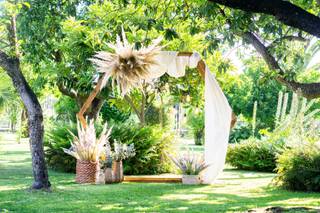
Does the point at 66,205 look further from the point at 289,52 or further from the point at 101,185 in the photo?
the point at 289,52

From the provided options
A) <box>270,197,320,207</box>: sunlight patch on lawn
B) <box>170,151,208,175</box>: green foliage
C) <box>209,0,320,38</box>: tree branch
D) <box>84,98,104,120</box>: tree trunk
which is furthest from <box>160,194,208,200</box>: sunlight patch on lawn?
<box>84,98,104,120</box>: tree trunk

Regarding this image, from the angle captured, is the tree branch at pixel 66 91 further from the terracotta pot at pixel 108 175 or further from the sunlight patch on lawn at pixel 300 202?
the sunlight patch on lawn at pixel 300 202

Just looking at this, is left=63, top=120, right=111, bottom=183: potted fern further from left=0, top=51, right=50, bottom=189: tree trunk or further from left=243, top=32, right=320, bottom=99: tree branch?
left=243, top=32, right=320, bottom=99: tree branch

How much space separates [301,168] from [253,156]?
15.3 feet

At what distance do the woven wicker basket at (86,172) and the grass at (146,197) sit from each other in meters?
0.26

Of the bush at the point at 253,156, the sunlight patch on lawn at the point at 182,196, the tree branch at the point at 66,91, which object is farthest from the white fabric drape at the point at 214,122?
the tree branch at the point at 66,91

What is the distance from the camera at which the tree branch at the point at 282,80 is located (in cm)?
770

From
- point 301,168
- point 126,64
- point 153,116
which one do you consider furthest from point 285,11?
point 153,116

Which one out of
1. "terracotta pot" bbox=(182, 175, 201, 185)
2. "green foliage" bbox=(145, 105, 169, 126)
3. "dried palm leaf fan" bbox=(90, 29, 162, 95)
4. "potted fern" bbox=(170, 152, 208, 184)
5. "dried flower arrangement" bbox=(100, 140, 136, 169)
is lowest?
"terracotta pot" bbox=(182, 175, 201, 185)

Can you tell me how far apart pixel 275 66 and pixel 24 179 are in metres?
5.34

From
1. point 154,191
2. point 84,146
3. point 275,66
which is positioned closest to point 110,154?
point 84,146

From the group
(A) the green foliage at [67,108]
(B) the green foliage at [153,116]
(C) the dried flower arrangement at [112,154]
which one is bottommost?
(C) the dried flower arrangement at [112,154]

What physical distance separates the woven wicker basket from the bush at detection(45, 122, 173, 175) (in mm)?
2090

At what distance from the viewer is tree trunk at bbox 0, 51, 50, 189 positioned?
324 inches
